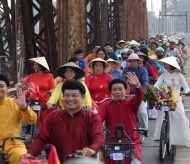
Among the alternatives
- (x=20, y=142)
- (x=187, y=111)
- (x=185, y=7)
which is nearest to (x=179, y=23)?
(x=185, y=7)

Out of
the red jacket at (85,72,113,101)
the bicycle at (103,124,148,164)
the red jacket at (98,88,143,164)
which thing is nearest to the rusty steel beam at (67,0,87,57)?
the red jacket at (85,72,113,101)

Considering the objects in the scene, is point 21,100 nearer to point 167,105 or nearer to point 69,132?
point 69,132

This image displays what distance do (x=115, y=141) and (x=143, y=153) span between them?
3618 millimetres

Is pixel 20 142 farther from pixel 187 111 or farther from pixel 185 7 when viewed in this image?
pixel 185 7

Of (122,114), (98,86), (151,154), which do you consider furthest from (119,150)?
(151,154)

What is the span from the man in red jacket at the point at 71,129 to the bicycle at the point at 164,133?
14.2 feet

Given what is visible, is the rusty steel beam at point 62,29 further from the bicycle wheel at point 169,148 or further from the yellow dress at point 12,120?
the yellow dress at point 12,120

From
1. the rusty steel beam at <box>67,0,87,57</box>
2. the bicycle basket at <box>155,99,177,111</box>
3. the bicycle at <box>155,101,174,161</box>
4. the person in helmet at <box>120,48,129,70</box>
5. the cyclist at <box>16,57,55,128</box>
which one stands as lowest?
the bicycle at <box>155,101,174,161</box>

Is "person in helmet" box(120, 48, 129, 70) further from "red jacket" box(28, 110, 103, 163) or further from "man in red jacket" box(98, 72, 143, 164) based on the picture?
"red jacket" box(28, 110, 103, 163)

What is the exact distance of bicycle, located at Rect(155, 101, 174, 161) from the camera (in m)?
9.98

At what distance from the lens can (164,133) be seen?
400 inches

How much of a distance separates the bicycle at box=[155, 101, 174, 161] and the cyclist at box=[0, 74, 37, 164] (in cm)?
385

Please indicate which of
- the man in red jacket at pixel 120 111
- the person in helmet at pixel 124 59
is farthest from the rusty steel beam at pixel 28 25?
the person in helmet at pixel 124 59

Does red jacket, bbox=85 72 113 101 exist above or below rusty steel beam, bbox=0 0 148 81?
below
